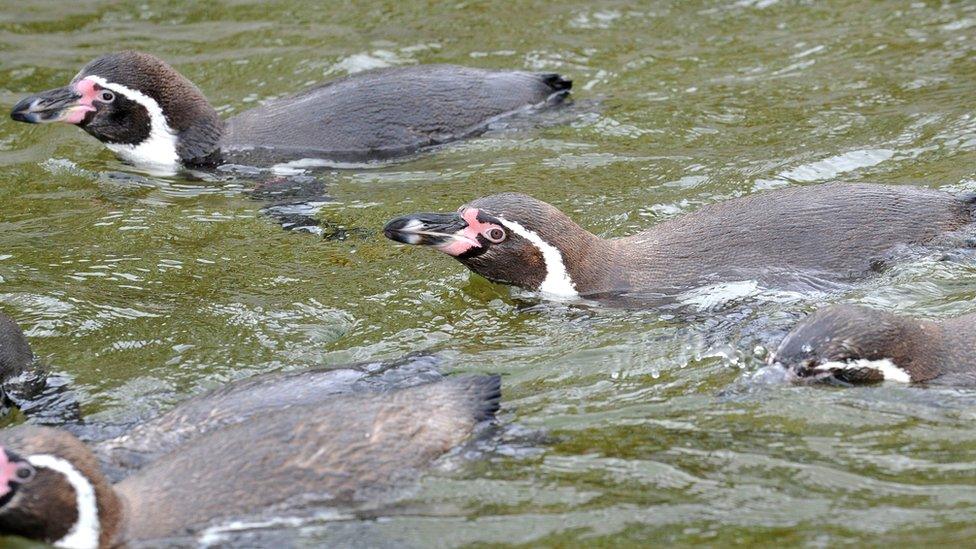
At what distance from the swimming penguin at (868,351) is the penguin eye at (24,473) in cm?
366

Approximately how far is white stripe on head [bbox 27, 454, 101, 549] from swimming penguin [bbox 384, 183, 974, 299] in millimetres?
3042

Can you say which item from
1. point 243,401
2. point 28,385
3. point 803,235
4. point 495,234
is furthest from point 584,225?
point 28,385

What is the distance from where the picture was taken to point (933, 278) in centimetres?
846

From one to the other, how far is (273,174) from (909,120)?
15.8 feet

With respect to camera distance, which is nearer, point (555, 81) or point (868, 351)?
point (868, 351)

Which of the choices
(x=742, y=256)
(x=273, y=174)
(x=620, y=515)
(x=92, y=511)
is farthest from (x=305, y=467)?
(x=273, y=174)

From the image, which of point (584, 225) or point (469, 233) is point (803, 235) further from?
point (469, 233)

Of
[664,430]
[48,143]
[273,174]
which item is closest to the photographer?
[664,430]

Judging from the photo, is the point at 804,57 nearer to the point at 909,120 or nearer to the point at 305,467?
the point at 909,120

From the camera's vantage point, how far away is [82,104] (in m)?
10.9

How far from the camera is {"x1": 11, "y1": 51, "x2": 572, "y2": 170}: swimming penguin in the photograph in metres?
11.0

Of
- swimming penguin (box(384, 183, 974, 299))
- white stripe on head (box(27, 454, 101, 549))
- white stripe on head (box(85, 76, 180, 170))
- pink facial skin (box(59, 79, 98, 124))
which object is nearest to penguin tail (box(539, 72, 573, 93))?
white stripe on head (box(85, 76, 180, 170))

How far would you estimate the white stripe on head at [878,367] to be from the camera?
23.6ft

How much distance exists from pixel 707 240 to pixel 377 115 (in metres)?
3.58
